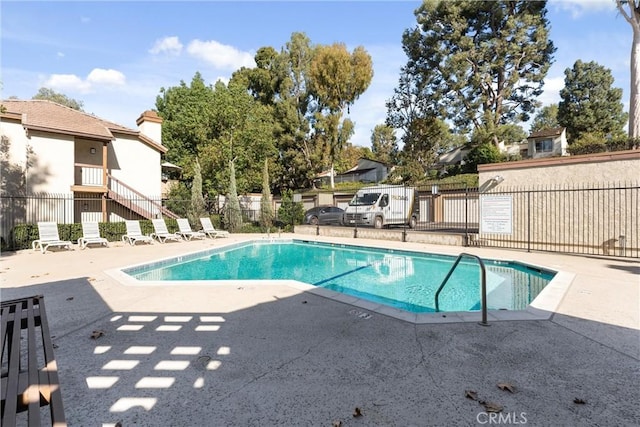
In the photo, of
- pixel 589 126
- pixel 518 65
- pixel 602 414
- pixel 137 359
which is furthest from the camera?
pixel 589 126

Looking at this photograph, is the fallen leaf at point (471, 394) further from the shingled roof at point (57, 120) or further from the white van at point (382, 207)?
the shingled roof at point (57, 120)

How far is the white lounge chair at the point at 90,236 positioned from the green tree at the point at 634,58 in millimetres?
26781

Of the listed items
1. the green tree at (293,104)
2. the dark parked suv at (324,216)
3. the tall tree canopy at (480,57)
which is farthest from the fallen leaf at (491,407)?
the tall tree canopy at (480,57)

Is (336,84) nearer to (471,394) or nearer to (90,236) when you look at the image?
(90,236)

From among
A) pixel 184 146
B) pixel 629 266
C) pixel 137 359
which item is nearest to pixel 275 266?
pixel 137 359

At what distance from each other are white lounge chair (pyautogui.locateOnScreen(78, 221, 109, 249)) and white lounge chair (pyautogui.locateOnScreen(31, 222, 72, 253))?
1.50ft

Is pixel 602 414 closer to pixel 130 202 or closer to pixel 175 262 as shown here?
pixel 175 262

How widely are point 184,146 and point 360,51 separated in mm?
17555

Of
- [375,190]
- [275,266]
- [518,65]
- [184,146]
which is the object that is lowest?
[275,266]

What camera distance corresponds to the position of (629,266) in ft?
25.7

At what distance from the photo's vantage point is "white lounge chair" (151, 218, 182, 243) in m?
14.6

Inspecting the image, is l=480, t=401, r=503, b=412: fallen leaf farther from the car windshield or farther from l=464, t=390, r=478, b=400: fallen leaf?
the car windshield

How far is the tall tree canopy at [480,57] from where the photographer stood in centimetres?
2816

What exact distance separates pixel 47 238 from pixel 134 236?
2.82m
